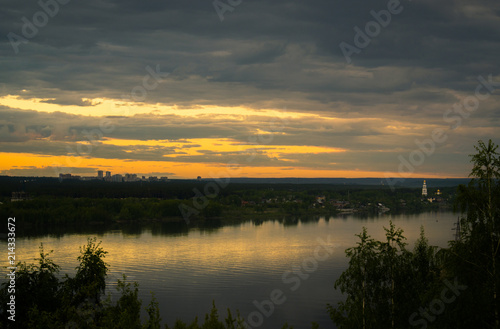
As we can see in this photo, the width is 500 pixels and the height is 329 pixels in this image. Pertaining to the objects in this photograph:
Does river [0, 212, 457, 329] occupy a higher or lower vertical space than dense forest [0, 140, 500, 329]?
lower

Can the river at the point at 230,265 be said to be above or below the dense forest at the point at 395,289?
below

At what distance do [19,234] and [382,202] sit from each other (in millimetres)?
71803

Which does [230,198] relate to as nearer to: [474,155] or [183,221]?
[183,221]

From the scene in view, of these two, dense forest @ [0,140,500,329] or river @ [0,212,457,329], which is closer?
dense forest @ [0,140,500,329]

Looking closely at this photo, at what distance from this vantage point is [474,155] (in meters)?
7.25

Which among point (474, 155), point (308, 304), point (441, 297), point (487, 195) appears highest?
point (474, 155)

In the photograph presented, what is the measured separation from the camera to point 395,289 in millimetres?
10078

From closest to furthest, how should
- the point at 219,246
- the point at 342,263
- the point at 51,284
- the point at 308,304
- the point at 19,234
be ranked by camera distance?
1. the point at 51,284
2. the point at 308,304
3. the point at 342,263
4. the point at 219,246
5. the point at 19,234

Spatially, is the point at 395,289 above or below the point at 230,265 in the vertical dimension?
above

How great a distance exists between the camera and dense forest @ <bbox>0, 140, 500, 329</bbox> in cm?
700

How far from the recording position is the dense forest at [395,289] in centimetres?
700

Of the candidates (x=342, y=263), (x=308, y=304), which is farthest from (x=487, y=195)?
(x=342, y=263)

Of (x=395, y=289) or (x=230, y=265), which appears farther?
(x=230, y=265)

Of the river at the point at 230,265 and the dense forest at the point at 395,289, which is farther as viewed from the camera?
the river at the point at 230,265
